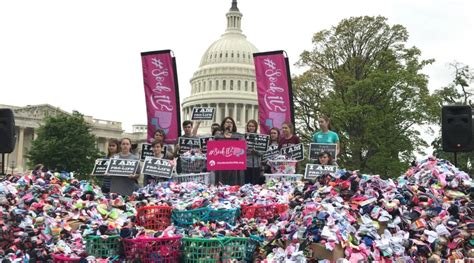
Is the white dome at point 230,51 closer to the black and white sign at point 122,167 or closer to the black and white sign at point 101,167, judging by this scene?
the black and white sign at point 101,167

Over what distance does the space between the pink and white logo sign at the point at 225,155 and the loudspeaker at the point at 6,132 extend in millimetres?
2838

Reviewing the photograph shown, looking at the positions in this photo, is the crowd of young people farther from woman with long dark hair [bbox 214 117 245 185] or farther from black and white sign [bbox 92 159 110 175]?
black and white sign [bbox 92 159 110 175]

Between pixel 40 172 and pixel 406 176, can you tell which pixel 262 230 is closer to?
pixel 406 176

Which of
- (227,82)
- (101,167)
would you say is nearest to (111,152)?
(101,167)

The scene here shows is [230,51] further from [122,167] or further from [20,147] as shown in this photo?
[122,167]

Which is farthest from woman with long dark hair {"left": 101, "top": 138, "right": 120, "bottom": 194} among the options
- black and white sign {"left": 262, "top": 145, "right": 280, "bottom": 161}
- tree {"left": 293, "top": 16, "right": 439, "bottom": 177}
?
tree {"left": 293, "top": 16, "right": 439, "bottom": 177}

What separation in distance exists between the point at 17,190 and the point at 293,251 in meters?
3.11

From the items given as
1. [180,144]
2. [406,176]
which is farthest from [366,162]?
[406,176]

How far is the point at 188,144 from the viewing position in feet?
36.2

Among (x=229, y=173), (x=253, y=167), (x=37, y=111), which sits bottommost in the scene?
(x=229, y=173)

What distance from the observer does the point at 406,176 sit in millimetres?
7445

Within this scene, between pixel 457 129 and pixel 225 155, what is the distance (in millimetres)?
3208

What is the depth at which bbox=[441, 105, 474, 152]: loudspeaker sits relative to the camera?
906cm

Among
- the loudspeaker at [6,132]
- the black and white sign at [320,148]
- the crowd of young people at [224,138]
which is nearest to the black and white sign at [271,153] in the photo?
the crowd of young people at [224,138]
